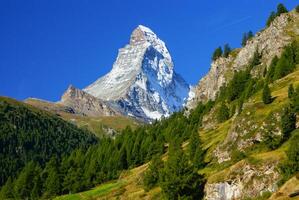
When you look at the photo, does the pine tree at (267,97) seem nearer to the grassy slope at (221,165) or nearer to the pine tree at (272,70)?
the grassy slope at (221,165)

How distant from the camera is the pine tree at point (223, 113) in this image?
575 ft

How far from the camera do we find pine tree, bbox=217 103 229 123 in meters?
175

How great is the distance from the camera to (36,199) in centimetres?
18975

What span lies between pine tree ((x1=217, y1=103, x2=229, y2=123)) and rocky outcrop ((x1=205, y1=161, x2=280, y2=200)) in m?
74.9

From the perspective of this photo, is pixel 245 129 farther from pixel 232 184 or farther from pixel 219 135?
pixel 219 135

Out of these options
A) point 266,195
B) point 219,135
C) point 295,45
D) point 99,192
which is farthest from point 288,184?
point 295,45

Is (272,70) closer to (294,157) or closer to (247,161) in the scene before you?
(247,161)

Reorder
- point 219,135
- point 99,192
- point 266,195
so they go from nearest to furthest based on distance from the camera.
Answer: point 266,195, point 219,135, point 99,192

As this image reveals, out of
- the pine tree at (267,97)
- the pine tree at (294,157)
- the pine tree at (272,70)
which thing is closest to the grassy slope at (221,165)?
the pine tree at (267,97)

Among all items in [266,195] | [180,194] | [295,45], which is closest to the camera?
[266,195]

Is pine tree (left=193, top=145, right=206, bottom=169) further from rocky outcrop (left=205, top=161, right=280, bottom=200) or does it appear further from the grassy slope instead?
rocky outcrop (left=205, top=161, right=280, bottom=200)

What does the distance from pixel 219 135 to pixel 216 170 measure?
39.2 m

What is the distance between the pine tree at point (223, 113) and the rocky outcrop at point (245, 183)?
74891 mm

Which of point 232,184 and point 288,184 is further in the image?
point 232,184
